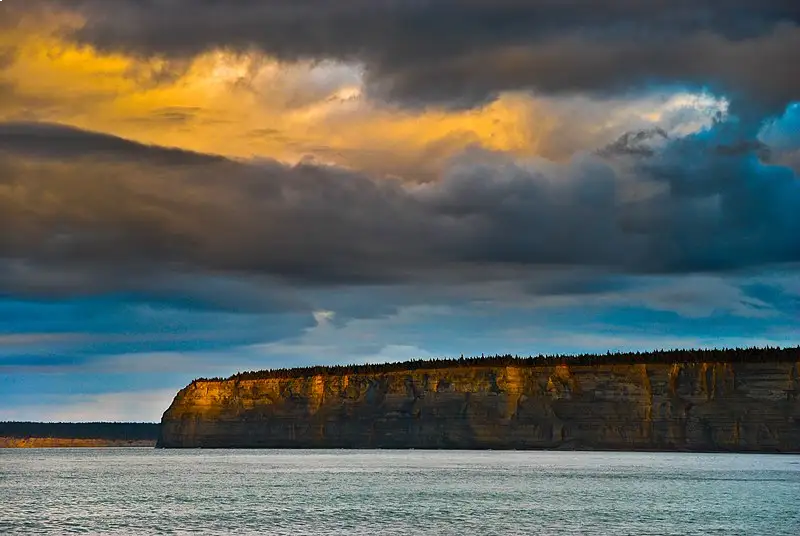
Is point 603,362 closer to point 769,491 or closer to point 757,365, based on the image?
point 757,365

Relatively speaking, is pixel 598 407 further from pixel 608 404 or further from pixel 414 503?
pixel 414 503

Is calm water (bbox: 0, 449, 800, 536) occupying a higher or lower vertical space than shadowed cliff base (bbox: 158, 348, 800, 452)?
lower

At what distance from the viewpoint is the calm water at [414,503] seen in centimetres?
5759

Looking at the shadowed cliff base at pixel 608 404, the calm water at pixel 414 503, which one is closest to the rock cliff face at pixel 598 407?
the shadowed cliff base at pixel 608 404

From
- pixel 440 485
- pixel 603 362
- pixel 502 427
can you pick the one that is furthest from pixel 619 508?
pixel 603 362

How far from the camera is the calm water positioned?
57594 mm

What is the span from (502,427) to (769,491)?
3915 inches

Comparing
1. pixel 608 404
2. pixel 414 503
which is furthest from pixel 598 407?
pixel 414 503

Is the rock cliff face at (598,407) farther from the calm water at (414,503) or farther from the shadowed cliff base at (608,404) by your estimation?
the calm water at (414,503)

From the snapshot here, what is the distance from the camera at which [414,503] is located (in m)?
73.2

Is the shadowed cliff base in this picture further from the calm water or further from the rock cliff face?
the calm water

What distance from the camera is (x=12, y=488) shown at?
96375 millimetres

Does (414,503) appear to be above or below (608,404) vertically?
below

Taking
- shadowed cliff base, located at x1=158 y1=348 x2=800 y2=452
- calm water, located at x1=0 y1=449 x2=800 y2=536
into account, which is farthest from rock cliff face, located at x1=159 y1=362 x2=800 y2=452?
calm water, located at x1=0 y1=449 x2=800 y2=536
